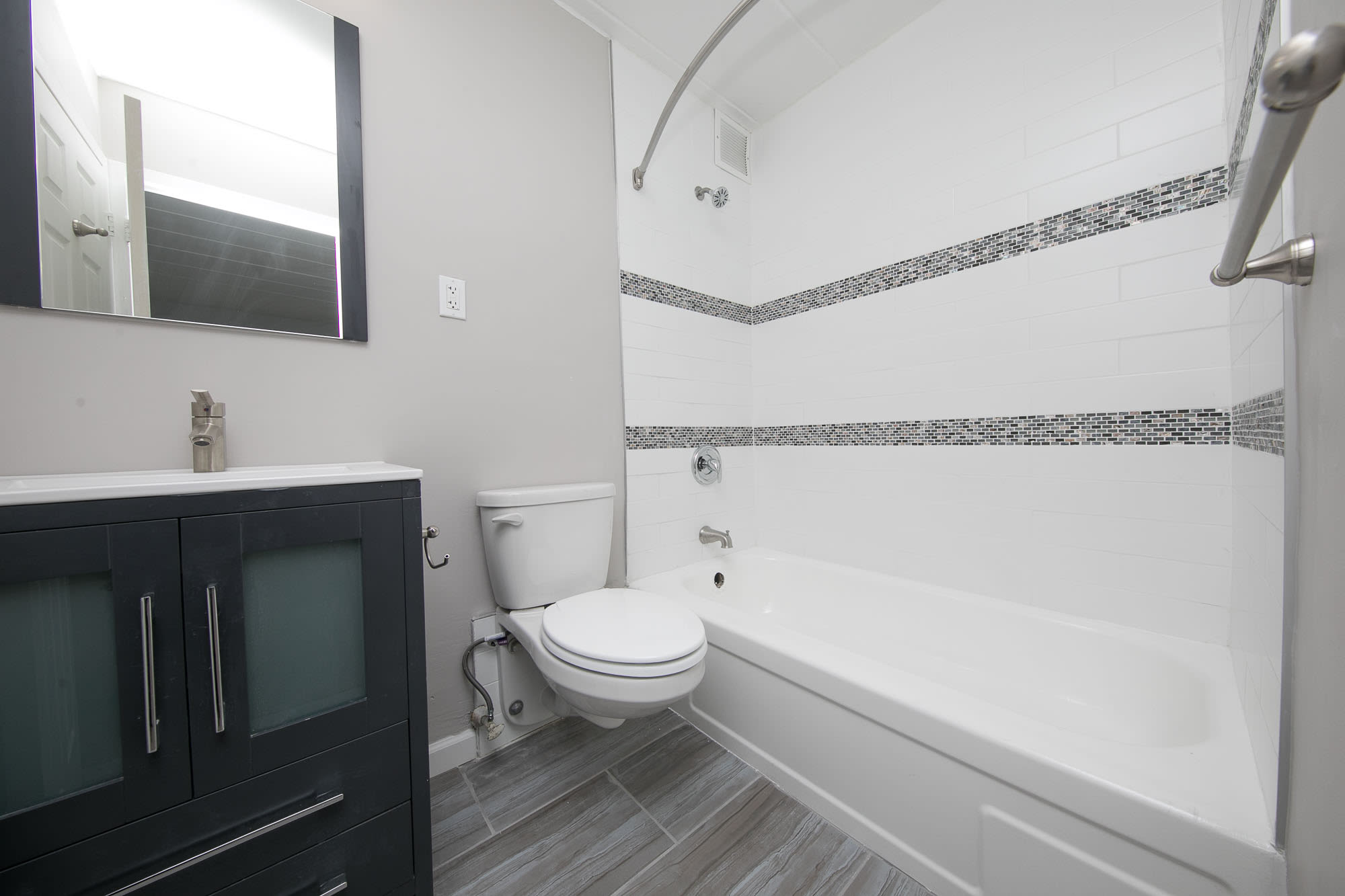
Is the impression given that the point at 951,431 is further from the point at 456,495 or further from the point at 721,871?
the point at 456,495

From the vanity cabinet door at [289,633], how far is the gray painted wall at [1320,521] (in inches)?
48.0

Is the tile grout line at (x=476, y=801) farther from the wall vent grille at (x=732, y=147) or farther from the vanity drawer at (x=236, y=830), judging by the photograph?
the wall vent grille at (x=732, y=147)

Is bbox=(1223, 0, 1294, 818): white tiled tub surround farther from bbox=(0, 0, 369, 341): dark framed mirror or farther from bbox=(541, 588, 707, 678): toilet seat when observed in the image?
bbox=(0, 0, 369, 341): dark framed mirror

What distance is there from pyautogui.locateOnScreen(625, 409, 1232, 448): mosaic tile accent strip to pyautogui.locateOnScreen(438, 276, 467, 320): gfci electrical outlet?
27.2 inches

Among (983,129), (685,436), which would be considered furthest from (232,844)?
(983,129)

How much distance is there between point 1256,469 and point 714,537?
4.88 feet

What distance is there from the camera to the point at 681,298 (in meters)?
2.00

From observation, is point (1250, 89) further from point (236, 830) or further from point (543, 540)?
point (236, 830)

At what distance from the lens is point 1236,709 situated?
3.20ft

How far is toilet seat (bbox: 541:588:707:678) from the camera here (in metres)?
1.07

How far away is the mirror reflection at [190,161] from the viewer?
3.09 ft

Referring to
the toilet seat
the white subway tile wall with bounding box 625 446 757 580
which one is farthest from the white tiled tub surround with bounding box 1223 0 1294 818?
the white subway tile wall with bounding box 625 446 757 580

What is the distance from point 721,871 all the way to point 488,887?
51 cm

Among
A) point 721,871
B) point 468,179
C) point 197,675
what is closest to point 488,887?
point 721,871
